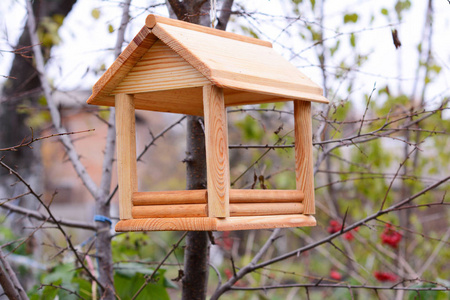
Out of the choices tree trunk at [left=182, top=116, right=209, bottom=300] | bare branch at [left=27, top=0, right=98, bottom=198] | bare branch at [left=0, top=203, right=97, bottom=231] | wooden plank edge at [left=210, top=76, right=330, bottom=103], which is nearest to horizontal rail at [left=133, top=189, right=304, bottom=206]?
wooden plank edge at [left=210, top=76, right=330, bottom=103]

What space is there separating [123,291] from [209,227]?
47.2 inches

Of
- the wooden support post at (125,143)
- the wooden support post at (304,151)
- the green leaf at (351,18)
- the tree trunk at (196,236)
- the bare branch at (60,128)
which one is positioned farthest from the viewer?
the green leaf at (351,18)

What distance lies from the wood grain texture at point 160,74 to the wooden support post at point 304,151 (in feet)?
1.64

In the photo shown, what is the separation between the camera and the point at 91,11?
2.96m

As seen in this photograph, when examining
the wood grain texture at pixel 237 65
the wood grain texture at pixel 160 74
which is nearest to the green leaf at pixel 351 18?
the wood grain texture at pixel 237 65

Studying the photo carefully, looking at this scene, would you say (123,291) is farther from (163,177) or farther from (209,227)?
(163,177)

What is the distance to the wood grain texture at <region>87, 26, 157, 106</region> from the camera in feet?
5.73

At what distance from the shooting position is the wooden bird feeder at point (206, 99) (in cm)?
165

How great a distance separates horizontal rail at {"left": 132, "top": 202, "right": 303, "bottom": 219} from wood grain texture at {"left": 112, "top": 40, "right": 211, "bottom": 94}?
40 centimetres

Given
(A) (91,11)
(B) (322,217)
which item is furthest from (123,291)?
(B) (322,217)

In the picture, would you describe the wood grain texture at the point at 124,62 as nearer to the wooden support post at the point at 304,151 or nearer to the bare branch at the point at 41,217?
the wooden support post at the point at 304,151

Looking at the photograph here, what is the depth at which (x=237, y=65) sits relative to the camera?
1727mm

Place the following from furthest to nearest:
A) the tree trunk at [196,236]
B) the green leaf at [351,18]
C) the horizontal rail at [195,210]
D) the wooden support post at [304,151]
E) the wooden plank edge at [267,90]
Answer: the green leaf at [351,18], the tree trunk at [196,236], the wooden support post at [304,151], the horizontal rail at [195,210], the wooden plank edge at [267,90]

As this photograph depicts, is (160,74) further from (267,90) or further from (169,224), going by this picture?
(169,224)
